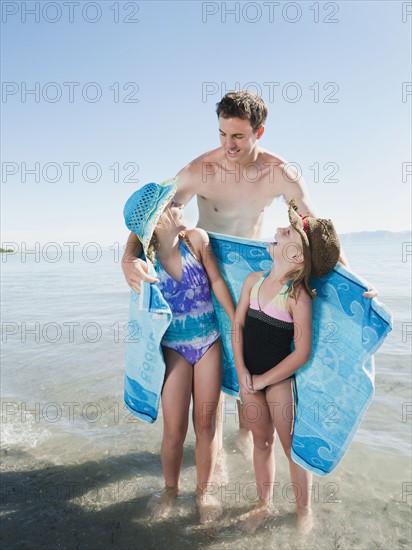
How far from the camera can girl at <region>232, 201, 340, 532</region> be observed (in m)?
2.43

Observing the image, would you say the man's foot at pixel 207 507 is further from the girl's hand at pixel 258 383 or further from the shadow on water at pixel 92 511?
the girl's hand at pixel 258 383

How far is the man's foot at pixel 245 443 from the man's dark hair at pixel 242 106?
7.93ft

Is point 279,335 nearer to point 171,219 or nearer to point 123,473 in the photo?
point 171,219

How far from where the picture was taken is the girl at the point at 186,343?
273 centimetres

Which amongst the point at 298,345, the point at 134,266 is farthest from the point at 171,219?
the point at 298,345

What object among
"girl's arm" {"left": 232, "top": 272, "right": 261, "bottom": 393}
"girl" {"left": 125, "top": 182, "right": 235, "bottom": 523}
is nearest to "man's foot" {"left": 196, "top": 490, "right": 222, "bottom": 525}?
"girl" {"left": 125, "top": 182, "right": 235, "bottom": 523}

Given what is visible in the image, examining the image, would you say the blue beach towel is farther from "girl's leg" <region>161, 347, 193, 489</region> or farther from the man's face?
the man's face

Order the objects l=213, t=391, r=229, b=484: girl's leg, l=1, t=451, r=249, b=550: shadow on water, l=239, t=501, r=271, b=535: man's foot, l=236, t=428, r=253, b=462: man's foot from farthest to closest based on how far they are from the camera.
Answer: l=236, t=428, r=253, b=462: man's foot
l=213, t=391, r=229, b=484: girl's leg
l=239, t=501, r=271, b=535: man's foot
l=1, t=451, r=249, b=550: shadow on water

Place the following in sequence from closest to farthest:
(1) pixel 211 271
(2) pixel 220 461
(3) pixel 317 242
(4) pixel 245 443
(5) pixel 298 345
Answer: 1. (3) pixel 317 242
2. (5) pixel 298 345
3. (1) pixel 211 271
4. (2) pixel 220 461
5. (4) pixel 245 443

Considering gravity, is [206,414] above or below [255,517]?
above

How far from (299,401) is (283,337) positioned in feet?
1.31

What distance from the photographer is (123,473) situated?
3.32 metres

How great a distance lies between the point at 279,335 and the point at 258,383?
1.00 ft

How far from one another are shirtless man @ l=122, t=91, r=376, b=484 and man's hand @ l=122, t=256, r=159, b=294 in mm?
143
